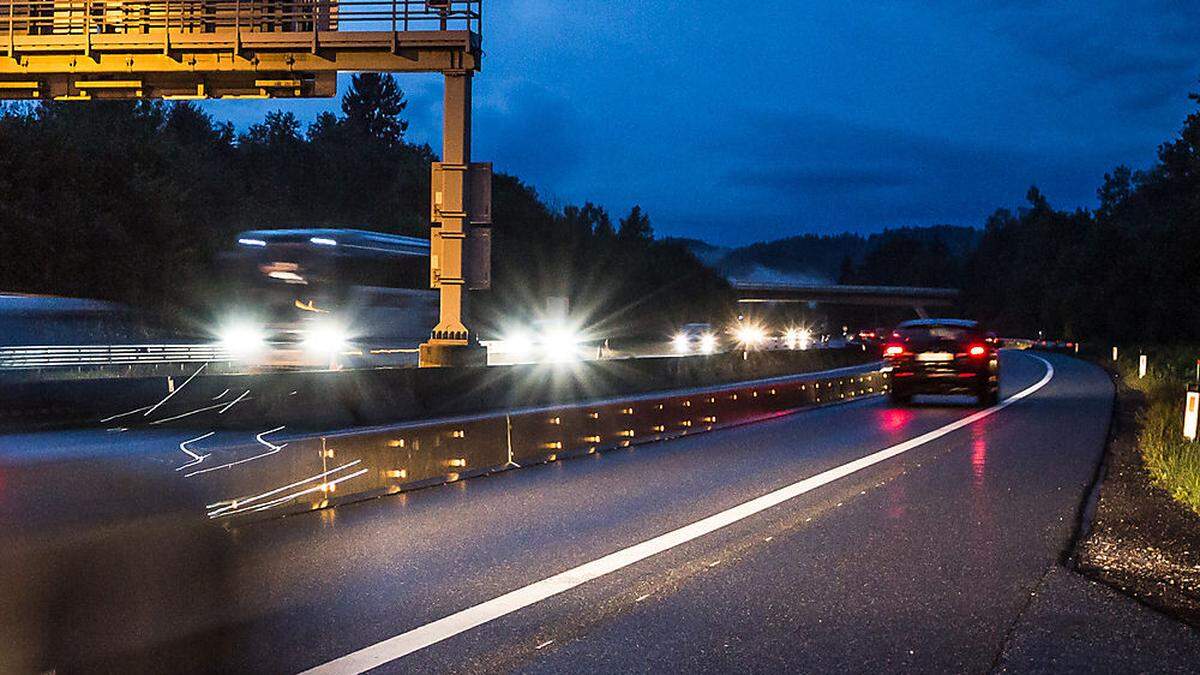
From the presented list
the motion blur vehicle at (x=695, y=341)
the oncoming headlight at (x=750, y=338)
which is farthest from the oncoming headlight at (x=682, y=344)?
the oncoming headlight at (x=750, y=338)

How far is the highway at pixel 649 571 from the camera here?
21.1 feet

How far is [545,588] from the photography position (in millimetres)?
7941

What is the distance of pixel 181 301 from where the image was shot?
5172cm

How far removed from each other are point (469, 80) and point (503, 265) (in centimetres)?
6004

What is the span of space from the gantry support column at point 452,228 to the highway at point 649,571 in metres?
12.7

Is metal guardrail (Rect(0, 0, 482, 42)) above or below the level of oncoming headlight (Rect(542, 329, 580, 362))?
above

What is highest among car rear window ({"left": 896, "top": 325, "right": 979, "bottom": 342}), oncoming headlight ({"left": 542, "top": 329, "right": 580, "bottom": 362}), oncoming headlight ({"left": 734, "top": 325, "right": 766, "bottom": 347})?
car rear window ({"left": 896, "top": 325, "right": 979, "bottom": 342})

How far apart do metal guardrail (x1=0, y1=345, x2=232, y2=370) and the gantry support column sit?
798 centimetres

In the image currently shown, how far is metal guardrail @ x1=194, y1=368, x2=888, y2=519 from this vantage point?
11.5 m

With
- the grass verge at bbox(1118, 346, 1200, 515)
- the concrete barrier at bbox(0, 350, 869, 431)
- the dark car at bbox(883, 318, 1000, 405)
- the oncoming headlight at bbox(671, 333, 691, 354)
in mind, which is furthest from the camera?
the oncoming headlight at bbox(671, 333, 691, 354)

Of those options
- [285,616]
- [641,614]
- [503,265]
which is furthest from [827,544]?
[503,265]

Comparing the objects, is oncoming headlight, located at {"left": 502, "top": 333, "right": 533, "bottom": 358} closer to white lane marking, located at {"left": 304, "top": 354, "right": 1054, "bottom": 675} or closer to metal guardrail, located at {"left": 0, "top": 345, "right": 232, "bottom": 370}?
metal guardrail, located at {"left": 0, "top": 345, "right": 232, "bottom": 370}

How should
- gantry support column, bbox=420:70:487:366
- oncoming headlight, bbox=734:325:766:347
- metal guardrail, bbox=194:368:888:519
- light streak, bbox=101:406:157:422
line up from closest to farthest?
metal guardrail, bbox=194:368:888:519
light streak, bbox=101:406:157:422
gantry support column, bbox=420:70:487:366
oncoming headlight, bbox=734:325:766:347

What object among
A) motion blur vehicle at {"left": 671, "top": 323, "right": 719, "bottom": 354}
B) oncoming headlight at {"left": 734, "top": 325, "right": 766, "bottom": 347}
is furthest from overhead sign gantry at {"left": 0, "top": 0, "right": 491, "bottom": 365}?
oncoming headlight at {"left": 734, "top": 325, "right": 766, "bottom": 347}
